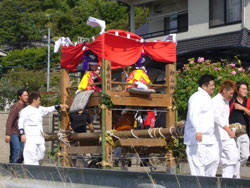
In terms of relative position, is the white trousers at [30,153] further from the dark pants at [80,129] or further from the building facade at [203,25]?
the building facade at [203,25]

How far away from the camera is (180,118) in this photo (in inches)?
495

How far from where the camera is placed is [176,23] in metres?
25.0

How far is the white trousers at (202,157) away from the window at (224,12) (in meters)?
14.2

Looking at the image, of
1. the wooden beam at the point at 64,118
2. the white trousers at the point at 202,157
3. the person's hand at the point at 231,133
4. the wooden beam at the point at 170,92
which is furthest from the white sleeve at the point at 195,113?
the wooden beam at the point at 64,118

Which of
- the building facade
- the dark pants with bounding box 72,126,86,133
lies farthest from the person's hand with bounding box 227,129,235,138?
the building facade

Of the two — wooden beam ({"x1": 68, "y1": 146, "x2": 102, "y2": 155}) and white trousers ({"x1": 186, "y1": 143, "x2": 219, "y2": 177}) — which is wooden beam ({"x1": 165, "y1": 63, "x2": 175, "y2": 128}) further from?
white trousers ({"x1": 186, "y1": 143, "x2": 219, "y2": 177})

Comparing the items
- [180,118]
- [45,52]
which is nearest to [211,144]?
[180,118]

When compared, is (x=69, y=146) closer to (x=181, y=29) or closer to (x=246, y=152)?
(x=246, y=152)

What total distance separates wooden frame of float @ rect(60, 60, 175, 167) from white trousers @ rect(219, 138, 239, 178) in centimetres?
237

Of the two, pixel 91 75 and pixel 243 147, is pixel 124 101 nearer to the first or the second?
pixel 91 75

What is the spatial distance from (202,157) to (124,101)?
3.30m

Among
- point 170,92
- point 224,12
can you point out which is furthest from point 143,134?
point 224,12

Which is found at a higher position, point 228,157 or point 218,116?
point 218,116

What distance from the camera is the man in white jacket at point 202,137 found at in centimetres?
773
